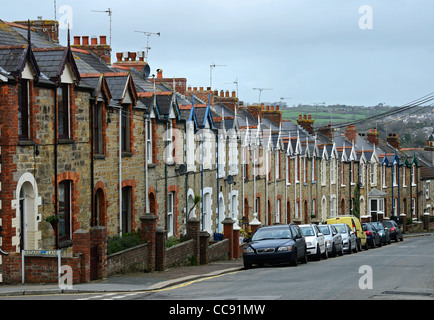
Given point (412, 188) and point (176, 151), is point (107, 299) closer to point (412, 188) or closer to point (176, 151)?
point (176, 151)

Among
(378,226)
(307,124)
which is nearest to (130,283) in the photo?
(378,226)

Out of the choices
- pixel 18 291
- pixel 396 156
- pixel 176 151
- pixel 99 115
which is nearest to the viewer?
pixel 18 291

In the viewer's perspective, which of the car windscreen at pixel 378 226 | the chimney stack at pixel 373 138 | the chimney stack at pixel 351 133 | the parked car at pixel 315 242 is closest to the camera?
the parked car at pixel 315 242

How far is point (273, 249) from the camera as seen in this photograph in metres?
28.0

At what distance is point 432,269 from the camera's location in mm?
26438

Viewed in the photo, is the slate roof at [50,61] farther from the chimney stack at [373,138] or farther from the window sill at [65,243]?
the chimney stack at [373,138]

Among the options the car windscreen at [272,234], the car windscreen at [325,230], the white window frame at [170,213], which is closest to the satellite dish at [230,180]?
the car windscreen at [325,230]

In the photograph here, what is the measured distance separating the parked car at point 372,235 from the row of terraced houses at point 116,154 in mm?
6277

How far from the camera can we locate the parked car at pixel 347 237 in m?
40.0

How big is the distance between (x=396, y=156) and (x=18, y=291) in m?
62.5

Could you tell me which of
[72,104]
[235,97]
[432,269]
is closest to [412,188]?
[235,97]

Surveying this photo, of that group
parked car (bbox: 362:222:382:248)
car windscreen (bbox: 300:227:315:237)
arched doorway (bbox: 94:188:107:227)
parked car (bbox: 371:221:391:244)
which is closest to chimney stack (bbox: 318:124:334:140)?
parked car (bbox: 371:221:391:244)

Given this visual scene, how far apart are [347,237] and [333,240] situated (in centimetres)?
371

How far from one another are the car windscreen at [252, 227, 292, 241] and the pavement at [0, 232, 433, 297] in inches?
76.6
